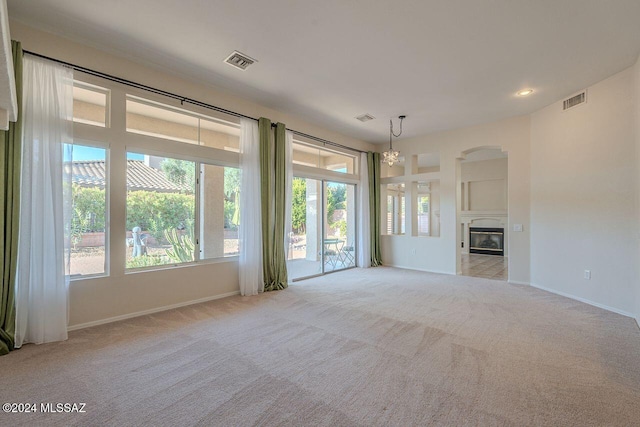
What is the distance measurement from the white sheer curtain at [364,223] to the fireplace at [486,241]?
479cm

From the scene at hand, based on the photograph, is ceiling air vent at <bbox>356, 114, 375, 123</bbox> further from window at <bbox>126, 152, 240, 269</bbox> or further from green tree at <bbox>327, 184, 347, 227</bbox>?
window at <bbox>126, 152, 240, 269</bbox>

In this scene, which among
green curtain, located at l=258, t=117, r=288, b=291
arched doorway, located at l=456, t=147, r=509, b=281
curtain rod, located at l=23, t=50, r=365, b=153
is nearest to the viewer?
curtain rod, located at l=23, t=50, r=365, b=153

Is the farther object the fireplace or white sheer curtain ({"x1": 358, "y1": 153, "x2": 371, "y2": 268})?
the fireplace

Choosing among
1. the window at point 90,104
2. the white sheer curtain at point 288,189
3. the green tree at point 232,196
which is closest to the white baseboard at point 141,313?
the green tree at point 232,196

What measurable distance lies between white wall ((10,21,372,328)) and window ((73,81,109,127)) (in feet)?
0.80

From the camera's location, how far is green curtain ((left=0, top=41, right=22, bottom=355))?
261 cm

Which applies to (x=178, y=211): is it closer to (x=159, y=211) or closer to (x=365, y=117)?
(x=159, y=211)

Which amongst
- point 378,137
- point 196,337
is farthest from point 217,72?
point 378,137

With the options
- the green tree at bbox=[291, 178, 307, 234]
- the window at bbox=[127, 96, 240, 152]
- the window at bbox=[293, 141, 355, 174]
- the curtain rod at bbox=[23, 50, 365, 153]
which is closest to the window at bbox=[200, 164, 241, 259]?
the window at bbox=[127, 96, 240, 152]

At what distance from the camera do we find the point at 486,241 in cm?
941

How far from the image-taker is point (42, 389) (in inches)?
80.9

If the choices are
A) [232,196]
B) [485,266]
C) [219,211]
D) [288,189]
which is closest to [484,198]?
[485,266]

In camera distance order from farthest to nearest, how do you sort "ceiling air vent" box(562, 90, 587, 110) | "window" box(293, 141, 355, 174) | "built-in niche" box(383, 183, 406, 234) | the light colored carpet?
1. "built-in niche" box(383, 183, 406, 234)
2. "window" box(293, 141, 355, 174)
3. "ceiling air vent" box(562, 90, 587, 110)
4. the light colored carpet

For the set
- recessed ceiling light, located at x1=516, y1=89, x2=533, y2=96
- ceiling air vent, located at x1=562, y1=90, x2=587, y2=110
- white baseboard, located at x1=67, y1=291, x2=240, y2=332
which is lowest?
white baseboard, located at x1=67, y1=291, x2=240, y2=332
